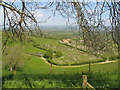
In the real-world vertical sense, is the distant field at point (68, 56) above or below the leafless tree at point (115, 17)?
below

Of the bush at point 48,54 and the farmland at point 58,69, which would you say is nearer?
the farmland at point 58,69

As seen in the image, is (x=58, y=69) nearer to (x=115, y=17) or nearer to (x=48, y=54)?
(x=48, y=54)

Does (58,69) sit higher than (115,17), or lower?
lower

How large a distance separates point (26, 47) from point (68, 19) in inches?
29.7

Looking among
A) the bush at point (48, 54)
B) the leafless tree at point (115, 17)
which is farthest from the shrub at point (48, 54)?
the leafless tree at point (115, 17)

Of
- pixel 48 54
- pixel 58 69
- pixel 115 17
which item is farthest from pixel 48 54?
pixel 115 17

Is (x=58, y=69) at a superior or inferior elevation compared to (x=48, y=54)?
inferior

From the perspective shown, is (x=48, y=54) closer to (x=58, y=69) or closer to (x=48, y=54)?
(x=48, y=54)

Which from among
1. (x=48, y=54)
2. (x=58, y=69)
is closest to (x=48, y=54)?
(x=48, y=54)

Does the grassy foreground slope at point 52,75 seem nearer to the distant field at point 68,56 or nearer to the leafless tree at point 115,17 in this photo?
the distant field at point 68,56

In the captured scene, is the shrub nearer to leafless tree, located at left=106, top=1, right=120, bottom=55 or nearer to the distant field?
the distant field

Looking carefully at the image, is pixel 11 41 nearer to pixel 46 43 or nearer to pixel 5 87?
pixel 46 43

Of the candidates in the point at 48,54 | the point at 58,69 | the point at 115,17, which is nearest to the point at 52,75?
the point at 58,69

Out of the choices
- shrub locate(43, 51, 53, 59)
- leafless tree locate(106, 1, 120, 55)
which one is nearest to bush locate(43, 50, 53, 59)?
shrub locate(43, 51, 53, 59)
